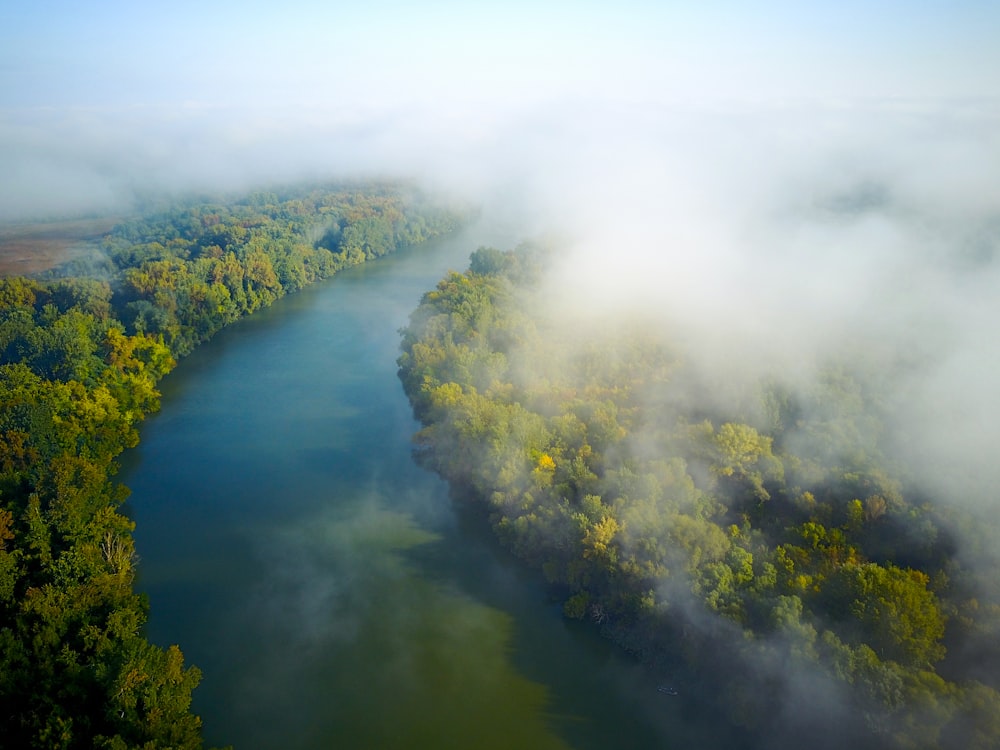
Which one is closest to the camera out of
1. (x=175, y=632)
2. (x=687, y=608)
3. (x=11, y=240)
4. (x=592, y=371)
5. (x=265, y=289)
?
(x=687, y=608)

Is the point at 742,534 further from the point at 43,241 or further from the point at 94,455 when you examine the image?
the point at 43,241

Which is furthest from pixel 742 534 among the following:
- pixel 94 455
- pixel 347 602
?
pixel 94 455

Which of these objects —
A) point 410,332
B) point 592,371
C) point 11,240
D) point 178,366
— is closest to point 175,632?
point 592,371

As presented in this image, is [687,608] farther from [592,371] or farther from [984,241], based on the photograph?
[984,241]

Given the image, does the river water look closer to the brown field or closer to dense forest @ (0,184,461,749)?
dense forest @ (0,184,461,749)

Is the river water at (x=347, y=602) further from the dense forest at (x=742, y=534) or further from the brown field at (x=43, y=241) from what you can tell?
the brown field at (x=43, y=241)

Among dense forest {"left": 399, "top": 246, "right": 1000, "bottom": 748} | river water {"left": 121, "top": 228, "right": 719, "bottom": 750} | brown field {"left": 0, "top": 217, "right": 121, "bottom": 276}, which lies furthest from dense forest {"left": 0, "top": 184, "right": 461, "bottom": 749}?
dense forest {"left": 399, "top": 246, "right": 1000, "bottom": 748}
